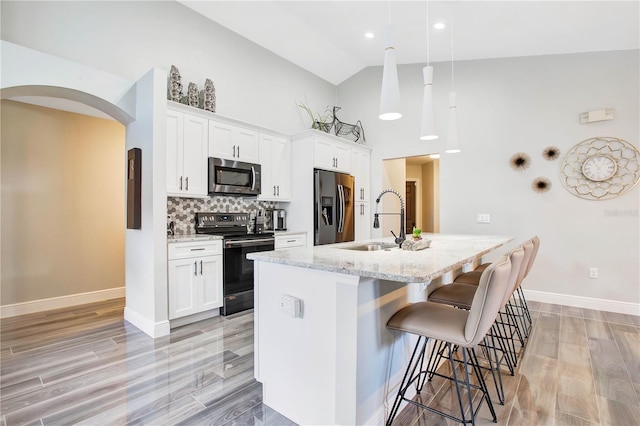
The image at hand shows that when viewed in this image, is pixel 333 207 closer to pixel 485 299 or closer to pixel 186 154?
pixel 186 154

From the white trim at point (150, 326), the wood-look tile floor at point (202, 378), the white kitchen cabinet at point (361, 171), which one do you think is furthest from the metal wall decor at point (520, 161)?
the white trim at point (150, 326)

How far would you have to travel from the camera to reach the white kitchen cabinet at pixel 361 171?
529cm

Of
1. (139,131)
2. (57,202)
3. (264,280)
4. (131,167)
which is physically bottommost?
(264,280)

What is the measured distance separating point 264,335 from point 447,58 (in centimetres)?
462

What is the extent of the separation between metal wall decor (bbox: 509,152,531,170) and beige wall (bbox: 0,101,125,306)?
5535 millimetres

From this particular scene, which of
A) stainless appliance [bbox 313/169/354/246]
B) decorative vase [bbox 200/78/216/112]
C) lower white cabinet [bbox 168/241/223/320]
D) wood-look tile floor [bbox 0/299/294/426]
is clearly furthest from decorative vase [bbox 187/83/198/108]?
wood-look tile floor [bbox 0/299/294/426]

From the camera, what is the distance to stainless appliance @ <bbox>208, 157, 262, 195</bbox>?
3717 millimetres

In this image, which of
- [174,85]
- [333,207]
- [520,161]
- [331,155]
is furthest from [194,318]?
[520,161]

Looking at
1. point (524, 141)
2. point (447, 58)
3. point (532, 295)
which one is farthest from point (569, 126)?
point (532, 295)

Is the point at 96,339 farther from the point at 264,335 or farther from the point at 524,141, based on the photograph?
the point at 524,141

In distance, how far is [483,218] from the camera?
14.8 feet

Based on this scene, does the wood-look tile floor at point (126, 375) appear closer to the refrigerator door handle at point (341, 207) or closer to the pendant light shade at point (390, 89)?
the pendant light shade at point (390, 89)

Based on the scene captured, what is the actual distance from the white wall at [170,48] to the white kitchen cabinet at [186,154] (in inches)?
25.6

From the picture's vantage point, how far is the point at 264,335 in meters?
1.93
